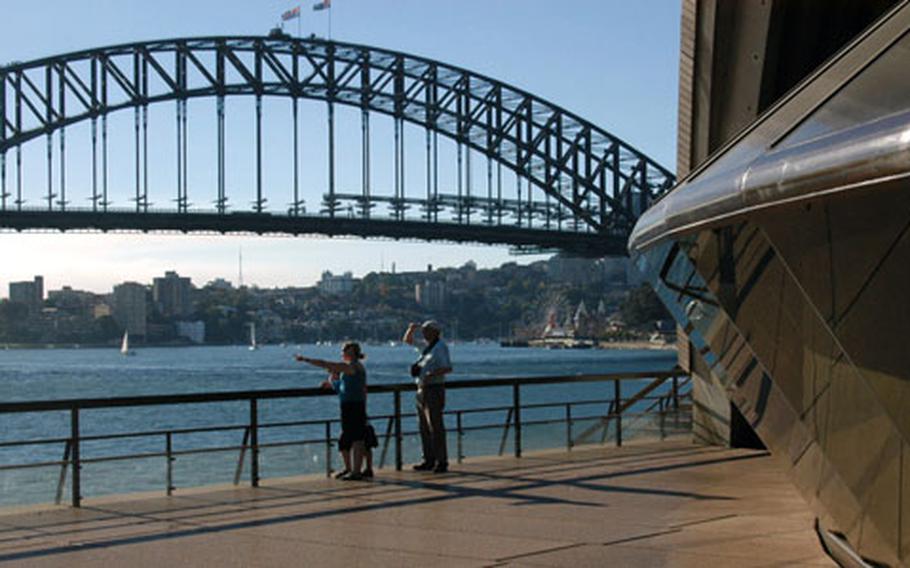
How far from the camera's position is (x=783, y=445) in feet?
17.7

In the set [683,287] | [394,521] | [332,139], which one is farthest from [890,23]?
[332,139]

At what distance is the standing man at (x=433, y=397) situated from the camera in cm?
1043

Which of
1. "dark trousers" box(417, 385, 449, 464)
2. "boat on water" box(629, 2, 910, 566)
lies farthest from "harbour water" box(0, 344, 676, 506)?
"boat on water" box(629, 2, 910, 566)

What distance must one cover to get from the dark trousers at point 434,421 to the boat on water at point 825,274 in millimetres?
4932

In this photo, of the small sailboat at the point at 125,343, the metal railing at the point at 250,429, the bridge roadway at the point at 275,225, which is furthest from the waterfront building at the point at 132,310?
the metal railing at the point at 250,429

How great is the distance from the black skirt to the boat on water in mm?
4664

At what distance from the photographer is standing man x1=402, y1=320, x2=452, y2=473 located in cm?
1043

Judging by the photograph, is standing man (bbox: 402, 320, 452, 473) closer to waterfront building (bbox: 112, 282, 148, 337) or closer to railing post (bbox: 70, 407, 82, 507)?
railing post (bbox: 70, 407, 82, 507)

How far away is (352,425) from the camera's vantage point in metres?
9.94

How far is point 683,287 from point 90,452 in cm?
2632

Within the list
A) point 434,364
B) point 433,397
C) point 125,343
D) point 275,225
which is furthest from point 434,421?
point 125,343

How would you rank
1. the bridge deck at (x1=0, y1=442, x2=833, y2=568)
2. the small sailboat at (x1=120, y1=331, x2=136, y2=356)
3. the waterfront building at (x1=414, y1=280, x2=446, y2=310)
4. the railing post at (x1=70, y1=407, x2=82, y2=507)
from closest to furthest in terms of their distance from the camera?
the bridge deck at (x1=0, y1=442, x2=833, y2=568) < the railing post at (x1=70, y1=407, x2=82, y2=507) < the waterfront building at (x1=414, y1=280, x2=446, y2=310) < the small sailboat at (x1=120, y1=331, x2=136, y2=356)

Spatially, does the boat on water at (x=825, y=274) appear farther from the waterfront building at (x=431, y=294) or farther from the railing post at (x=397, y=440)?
the waterfront building at (x=431, y=294)

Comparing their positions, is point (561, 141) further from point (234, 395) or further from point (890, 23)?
point (890, 23)
